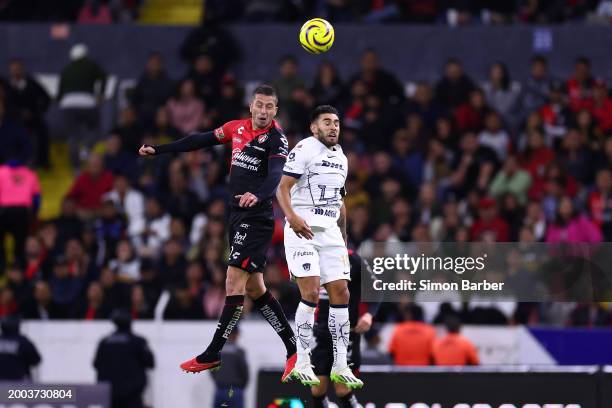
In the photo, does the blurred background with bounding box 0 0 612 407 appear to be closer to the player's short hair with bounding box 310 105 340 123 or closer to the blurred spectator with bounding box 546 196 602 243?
the blurred spectator with bounding box 546 196 602 243

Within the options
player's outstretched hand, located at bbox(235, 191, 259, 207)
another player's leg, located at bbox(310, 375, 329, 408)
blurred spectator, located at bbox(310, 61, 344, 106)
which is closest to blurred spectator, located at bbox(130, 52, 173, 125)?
blurred spectator, located at bbox(310, 61, 344, 106)

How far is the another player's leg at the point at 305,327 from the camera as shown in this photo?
1392 centimetres

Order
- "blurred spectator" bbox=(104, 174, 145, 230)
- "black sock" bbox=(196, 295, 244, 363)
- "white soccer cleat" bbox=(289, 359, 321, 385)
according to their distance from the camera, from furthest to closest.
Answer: "blurred spectator" bbox=(104, 174, 145, 230) → "black sock" bbox=(196, 295, 244, 363) → "white soccer cleat" bbox=(289, 359, 321, 385)

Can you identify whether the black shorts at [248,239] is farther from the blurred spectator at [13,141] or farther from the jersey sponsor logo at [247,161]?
the blurred spectator at [13,141]

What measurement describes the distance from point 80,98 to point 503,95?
7.16 metres

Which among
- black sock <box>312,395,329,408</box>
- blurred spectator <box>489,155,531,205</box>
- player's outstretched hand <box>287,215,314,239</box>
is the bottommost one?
black sock <box>312,395,329,408</box>

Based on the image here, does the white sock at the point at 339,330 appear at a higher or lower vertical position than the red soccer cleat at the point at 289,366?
higher

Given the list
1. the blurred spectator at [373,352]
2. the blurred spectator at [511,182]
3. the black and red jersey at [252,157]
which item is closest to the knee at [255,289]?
the black and red jersey at [252,157]

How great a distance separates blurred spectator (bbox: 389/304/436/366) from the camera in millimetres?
19922

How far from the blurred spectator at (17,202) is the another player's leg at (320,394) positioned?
9046 millimetres

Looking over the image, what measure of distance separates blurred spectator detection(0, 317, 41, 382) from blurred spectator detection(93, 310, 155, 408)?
1.03 meters

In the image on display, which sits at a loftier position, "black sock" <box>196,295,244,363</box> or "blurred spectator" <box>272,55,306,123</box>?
"blurred spectator" <box>272,55,306,123</box>

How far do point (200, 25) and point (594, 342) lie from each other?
33.6 ft

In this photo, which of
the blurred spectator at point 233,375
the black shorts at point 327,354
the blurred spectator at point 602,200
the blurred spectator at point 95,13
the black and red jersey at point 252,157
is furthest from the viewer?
the blurred spectator at point 95,13
